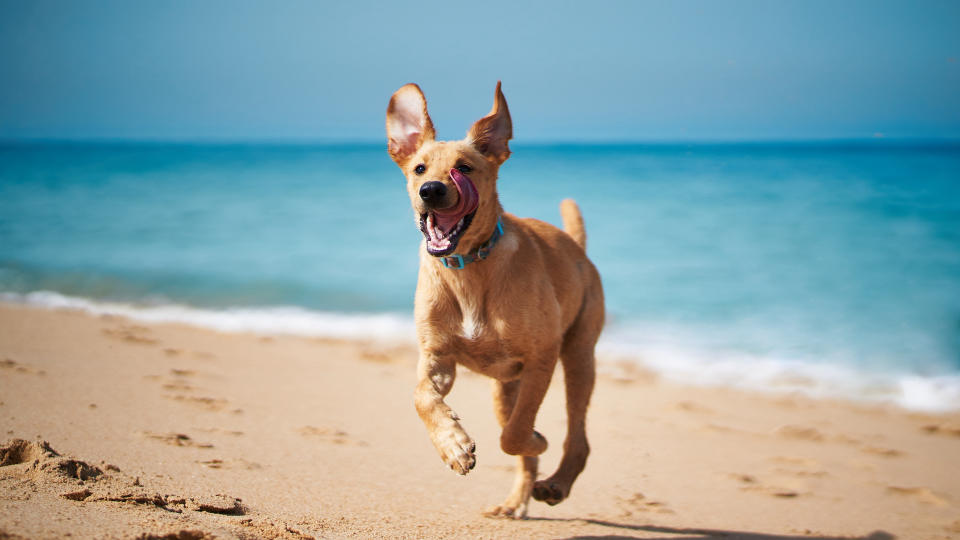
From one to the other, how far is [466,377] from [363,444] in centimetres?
226

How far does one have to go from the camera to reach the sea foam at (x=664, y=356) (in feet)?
26.4

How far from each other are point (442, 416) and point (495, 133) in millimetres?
1305

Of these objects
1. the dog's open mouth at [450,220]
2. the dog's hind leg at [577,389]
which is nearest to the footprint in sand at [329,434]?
the dog's hind leg at [577,389]

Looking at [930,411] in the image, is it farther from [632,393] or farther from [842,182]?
[842,182]

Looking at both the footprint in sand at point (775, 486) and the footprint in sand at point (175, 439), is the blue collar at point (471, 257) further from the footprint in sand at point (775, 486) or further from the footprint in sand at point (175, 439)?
the footprint in sand at point (775, 486)

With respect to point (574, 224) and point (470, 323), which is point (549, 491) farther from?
point (574, 224)

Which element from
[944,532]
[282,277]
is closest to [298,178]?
[282,277]

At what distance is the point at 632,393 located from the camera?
7.52m

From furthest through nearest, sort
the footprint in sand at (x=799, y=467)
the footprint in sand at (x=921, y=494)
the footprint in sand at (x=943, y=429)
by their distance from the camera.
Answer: the footprint in sand at (x=943, y=429), the footprint in sand at (x=799, y=467), the footprint in sand at (x=921, y=494)

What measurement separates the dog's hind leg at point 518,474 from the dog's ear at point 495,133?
133 centimetres

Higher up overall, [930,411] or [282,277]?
[282,277]

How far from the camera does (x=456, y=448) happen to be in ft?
9.82

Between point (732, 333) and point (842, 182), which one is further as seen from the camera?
point (842, 182)

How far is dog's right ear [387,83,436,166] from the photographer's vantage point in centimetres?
360
